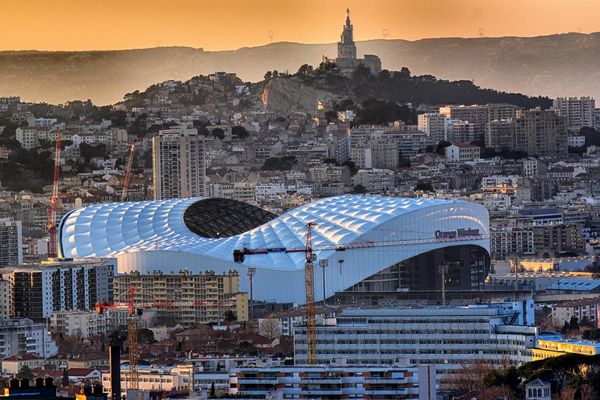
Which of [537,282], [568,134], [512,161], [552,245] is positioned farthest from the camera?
[568,134]

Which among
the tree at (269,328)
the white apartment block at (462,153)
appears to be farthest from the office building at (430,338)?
the white apartment block at (462,153)

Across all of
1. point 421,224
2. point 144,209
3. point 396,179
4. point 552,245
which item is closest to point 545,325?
point 421,224

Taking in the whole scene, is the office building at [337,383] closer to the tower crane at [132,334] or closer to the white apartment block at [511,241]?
the tower crane at [132,334]

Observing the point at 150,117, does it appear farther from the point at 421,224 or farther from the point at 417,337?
the point at 417,337

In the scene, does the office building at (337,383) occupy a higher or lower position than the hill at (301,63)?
lower

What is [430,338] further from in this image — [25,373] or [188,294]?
[188,294]

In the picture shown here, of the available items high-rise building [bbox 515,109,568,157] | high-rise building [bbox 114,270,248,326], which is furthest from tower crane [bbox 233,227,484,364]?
high-rise building [bbox 515,109,568,157]
